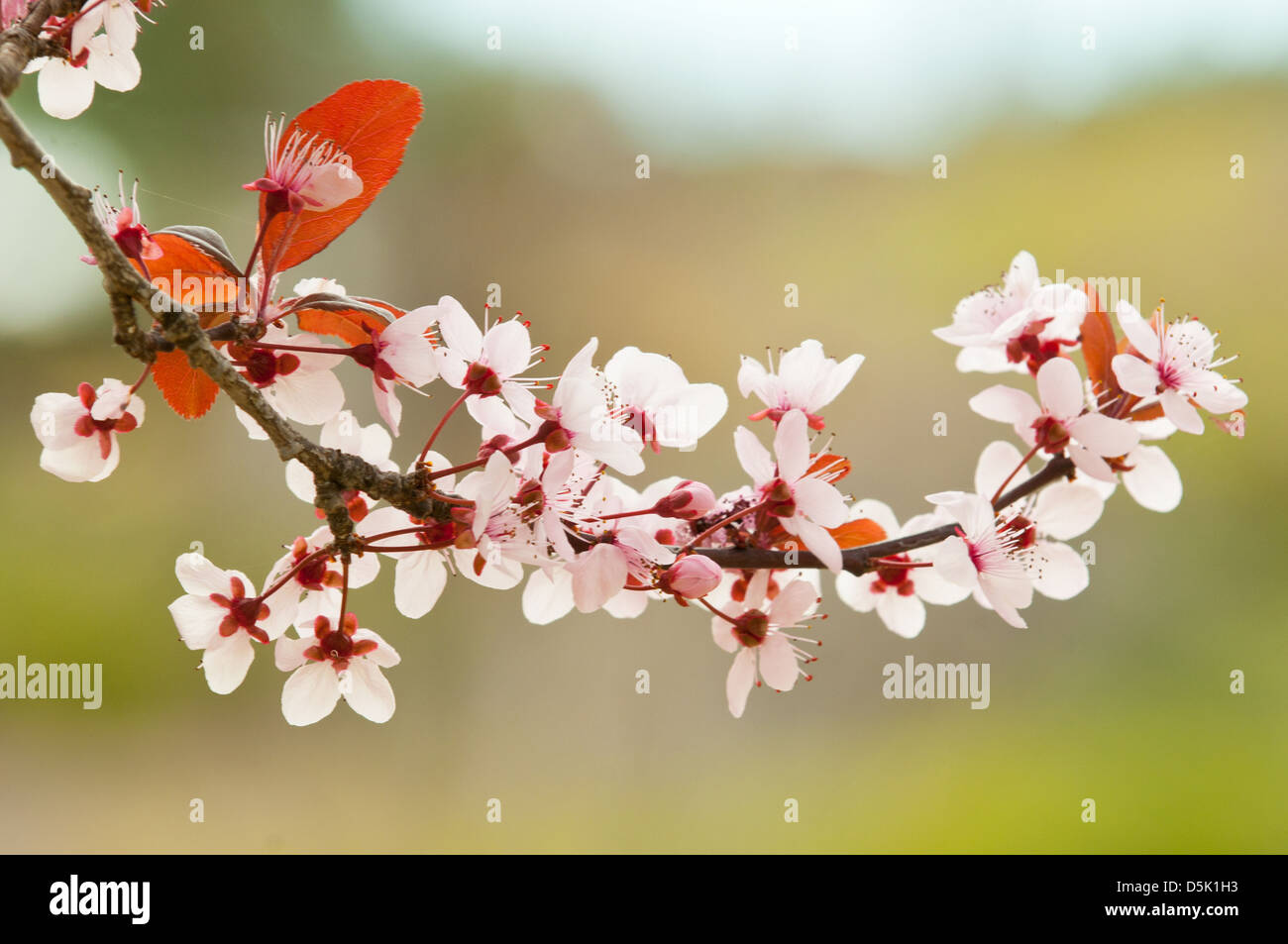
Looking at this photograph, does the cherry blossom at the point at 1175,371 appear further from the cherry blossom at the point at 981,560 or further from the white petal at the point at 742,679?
the white petal at the point at 742,679

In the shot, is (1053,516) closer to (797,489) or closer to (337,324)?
(797,489)

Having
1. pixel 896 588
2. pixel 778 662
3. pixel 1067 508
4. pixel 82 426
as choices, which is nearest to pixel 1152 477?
pixel 1067 508

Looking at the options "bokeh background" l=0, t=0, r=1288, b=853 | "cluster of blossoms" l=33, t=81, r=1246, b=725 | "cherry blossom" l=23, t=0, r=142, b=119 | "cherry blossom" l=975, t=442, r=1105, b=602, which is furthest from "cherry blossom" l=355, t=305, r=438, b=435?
"bokeh background" l=0, t=0, r=1288, b=853

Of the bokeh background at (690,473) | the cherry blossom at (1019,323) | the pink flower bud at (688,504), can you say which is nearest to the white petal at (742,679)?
the pink flower bud at (688,504)

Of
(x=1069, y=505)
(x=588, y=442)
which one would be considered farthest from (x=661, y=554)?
(x=1069, y=505)

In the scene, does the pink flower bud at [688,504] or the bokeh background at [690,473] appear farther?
the bokeh background at [690,473]

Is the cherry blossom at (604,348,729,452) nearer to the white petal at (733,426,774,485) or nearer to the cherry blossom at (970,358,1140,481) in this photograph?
the white petal at (733,426,774,485)
